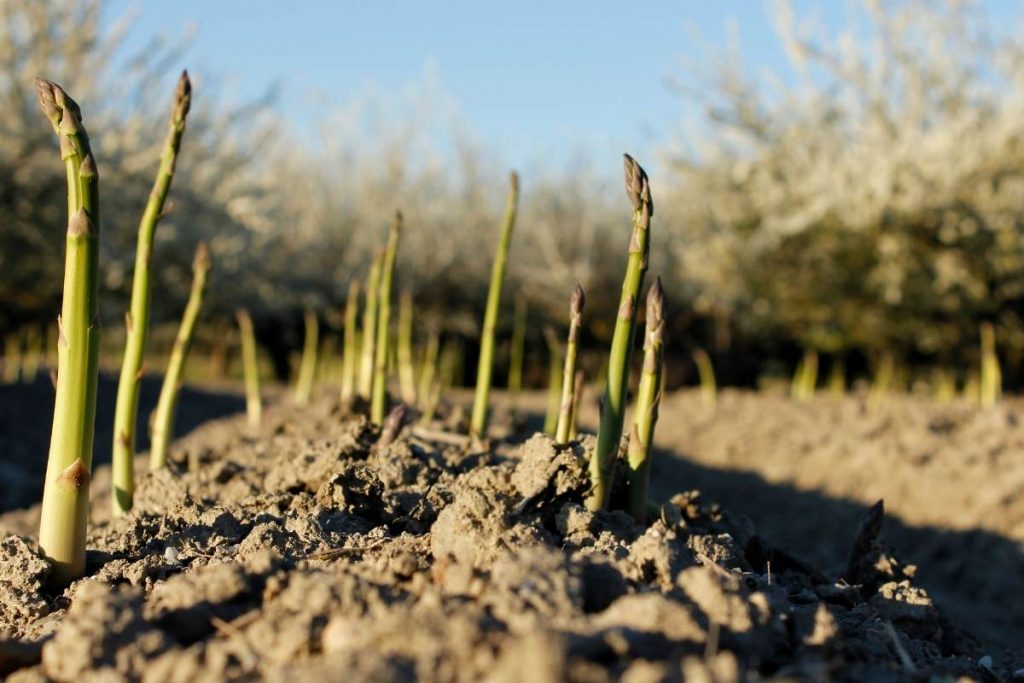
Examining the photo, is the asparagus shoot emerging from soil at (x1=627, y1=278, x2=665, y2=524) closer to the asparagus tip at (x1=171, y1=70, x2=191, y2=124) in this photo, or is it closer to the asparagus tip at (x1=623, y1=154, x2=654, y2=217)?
the asparagus tip at (x1=623, y1=154, x2=654, y2=217)

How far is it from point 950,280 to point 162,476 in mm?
8729

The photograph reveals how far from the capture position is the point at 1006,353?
1116 cm

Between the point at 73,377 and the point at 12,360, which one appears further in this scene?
the point at 12,360

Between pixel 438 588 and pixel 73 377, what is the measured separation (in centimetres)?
111

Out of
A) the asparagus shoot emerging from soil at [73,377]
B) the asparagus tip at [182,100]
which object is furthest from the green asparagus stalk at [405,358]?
the asparagus shoot emerging from soil at [73,377]

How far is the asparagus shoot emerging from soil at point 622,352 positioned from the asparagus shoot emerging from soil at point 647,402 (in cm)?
4

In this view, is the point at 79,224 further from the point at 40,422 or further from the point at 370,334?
the point at 40,422

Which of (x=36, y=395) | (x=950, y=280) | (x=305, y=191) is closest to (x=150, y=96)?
(x=305, y=191)

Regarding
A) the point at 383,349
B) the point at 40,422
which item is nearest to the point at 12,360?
the point at 40,422

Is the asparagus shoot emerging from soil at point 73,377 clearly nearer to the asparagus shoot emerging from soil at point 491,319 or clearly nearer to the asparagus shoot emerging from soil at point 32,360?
the asparagus shoot emerging from soil at point 491,319

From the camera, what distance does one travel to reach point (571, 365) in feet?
8.46

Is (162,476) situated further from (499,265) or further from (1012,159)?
(1012,159)

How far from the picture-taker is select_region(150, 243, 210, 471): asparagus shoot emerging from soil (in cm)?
351

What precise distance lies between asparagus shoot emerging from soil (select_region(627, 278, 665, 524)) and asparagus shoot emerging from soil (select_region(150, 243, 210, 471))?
1.71 metres
